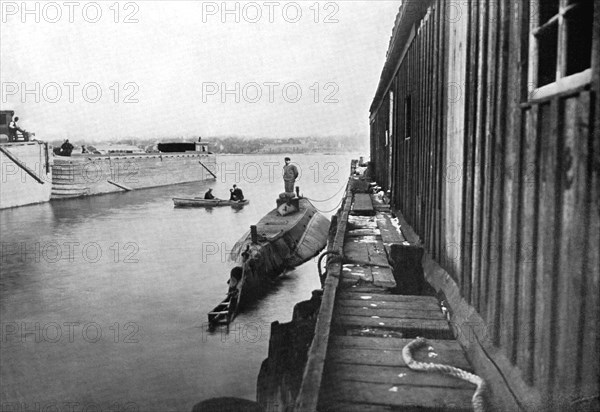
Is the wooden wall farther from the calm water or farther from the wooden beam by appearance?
the wooden beam

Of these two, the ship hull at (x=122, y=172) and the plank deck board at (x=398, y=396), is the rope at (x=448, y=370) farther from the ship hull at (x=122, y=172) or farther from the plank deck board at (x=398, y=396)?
the ship hull at (x=122, y=172)

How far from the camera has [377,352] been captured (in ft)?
14.0

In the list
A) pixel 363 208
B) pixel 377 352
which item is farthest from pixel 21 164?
pixel 377 352

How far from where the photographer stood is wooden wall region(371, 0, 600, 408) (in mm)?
2350

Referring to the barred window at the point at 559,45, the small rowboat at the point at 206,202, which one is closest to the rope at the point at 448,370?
the barred window at the point at 559,45

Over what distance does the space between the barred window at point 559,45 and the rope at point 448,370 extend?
1.90m

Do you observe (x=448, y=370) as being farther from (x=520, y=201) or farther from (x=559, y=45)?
(x=559, y=45)

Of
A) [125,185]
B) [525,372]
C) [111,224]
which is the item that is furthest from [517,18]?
[125,185]

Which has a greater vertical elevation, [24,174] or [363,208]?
[24,174]

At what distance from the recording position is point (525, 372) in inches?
118

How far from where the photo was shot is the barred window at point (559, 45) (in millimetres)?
2480

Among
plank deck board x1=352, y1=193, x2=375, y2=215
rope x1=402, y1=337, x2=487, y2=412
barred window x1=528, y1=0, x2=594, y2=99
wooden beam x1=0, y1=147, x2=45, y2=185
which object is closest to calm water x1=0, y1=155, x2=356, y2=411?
plank deck board x1=352, y1=193, x2=375, y2=215

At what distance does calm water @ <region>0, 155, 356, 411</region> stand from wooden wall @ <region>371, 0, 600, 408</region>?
25.2ft

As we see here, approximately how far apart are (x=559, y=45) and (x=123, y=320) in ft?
49.6
